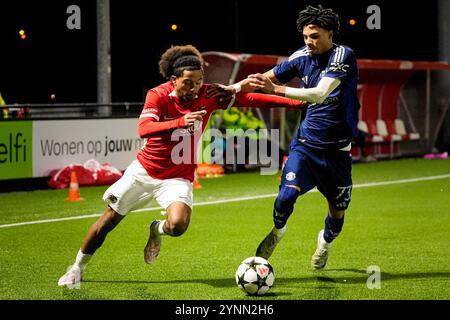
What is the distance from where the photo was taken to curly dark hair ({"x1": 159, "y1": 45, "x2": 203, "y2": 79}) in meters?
Result: 8.55

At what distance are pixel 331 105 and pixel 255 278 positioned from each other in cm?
188

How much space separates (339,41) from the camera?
151ft

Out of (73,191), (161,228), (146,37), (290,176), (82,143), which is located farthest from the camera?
(146,37)

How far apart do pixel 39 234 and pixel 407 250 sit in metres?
4.53

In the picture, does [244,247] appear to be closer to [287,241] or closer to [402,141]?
[287,241]

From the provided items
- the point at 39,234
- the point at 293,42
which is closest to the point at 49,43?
the point at 293,42

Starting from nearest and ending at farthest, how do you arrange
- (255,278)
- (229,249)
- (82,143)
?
(255,278)
(229,249)
(82,143)

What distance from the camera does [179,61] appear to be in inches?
338

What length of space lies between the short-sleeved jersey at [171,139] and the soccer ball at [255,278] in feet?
3.61

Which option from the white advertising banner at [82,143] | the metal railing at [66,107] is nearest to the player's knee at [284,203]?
the metal railing at [66,107]

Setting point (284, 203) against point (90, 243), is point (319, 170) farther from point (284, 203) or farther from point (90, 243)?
point (90, 243)

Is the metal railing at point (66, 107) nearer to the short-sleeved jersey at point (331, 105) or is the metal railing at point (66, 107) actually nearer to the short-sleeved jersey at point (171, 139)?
the short-sleeved jersey at point (171, 139)

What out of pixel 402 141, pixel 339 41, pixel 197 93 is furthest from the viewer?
pixel 339 41

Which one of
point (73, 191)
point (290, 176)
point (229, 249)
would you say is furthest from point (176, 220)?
point (73, 191)
